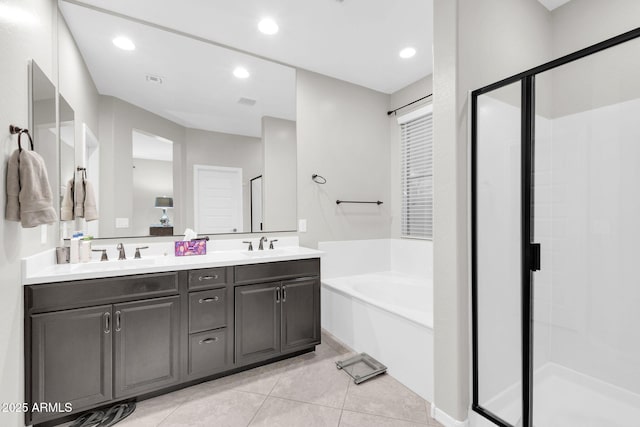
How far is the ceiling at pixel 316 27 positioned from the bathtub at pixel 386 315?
1.90 metres

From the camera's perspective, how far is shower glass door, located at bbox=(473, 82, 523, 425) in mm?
1526

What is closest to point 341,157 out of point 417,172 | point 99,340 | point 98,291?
point 417,172

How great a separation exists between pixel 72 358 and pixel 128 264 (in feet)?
1.97

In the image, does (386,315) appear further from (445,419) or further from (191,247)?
(191,247)

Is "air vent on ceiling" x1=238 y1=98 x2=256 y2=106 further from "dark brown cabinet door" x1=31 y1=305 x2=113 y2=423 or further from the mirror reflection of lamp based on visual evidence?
"dark brown cabinet door" x1=31 y1=305 x2=113 y2=423

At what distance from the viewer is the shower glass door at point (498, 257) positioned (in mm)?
1526

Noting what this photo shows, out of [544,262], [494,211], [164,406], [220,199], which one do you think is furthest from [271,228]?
[544,262]

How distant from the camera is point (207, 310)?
1978 mm

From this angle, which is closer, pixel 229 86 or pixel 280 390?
pixel 280 390

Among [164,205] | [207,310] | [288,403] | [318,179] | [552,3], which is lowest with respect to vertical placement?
[288,403]

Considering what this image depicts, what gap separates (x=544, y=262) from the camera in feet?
5.08

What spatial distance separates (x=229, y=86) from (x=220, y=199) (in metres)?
1.07

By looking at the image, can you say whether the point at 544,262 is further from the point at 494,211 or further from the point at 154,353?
the point at 154,353

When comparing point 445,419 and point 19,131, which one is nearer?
point 19,131
